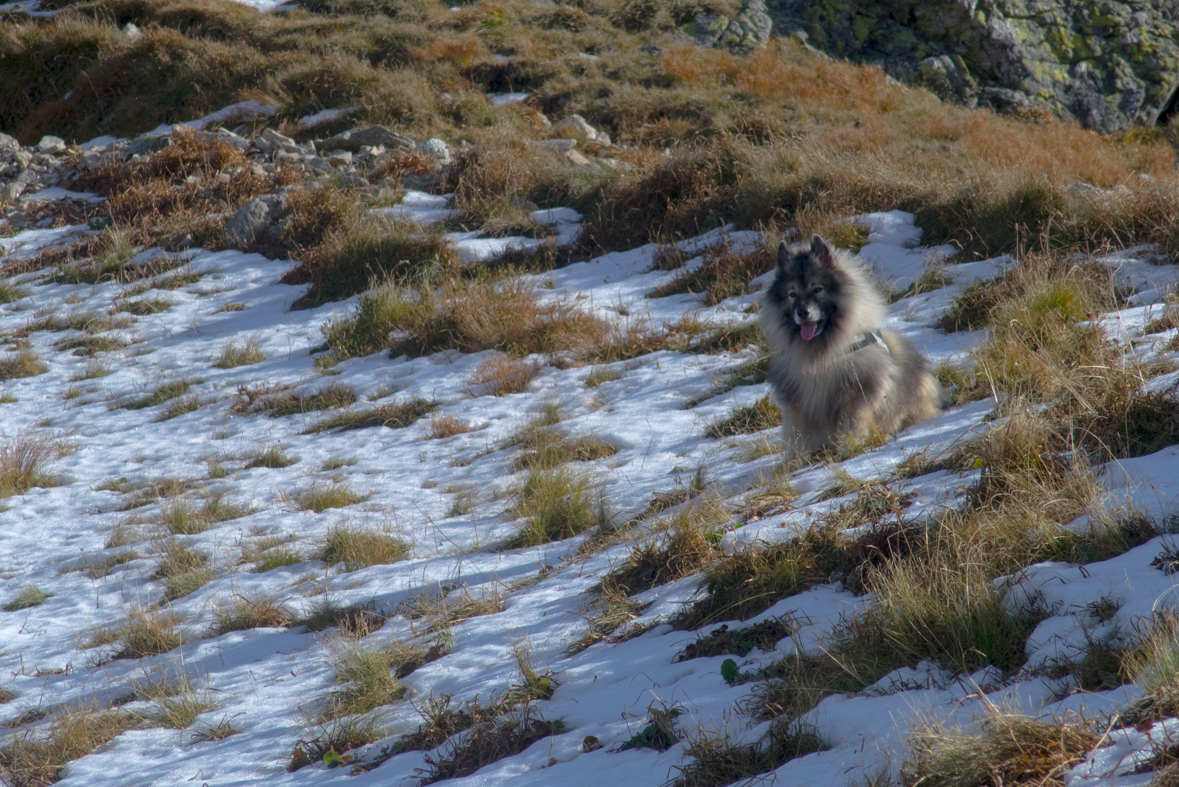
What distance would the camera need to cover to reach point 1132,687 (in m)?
2.15

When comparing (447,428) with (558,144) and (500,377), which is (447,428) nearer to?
(500,377)

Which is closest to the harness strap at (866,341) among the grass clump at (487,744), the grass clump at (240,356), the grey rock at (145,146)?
the grass clump at (487,744)

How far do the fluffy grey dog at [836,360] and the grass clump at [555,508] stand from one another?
56.0 inches

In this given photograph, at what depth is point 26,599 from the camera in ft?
16.6

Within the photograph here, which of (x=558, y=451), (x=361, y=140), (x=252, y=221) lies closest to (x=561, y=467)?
(x=558, y=451)

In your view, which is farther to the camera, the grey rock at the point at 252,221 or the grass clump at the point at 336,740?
the grey rock at the point at 252,221

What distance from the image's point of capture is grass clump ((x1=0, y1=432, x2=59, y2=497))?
6734mm

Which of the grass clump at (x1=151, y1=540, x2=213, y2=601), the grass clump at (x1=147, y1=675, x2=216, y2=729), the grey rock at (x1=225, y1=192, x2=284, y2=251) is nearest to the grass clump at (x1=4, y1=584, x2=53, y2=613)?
the grass clump at (x1=151, y1=540, x2=213, y2=601)

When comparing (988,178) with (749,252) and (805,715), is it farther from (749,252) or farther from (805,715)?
(805,715)

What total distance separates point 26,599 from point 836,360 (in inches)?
215

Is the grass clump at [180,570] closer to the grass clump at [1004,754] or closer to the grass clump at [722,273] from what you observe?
the grass clump at [1004,754]

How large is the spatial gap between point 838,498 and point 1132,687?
2.07 metres


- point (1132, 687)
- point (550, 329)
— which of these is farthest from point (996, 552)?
point (550, 329)

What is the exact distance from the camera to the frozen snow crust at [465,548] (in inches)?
105
